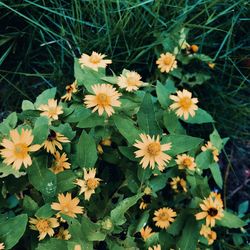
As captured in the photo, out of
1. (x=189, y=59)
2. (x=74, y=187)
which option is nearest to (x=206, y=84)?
(x=189, y=59)

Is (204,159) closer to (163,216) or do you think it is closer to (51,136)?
(163,216)

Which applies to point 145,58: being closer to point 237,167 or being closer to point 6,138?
point 237,167

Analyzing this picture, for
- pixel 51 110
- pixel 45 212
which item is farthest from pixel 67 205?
pixel 51 110

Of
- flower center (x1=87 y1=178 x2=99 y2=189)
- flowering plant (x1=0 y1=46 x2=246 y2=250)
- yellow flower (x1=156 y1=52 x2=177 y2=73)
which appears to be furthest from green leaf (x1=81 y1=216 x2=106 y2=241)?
yellow flower (x1=156 y1=52 x2=177 y2=73)

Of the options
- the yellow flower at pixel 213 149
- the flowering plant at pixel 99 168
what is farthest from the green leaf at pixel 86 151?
the yellow flower at pixel 213 149

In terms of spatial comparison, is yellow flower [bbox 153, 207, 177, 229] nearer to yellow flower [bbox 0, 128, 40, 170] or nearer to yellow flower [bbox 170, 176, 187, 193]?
yellow flower [bbox 170, 176, 187, 193]

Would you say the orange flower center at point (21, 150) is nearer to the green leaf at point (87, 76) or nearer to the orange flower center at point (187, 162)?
the green leaf at point (87, 76)

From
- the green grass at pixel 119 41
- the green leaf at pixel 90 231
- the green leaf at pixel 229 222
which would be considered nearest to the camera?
the green leaf at pixel 90 231
